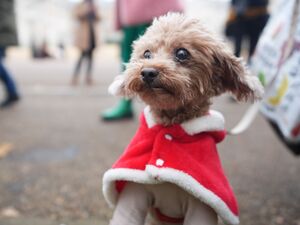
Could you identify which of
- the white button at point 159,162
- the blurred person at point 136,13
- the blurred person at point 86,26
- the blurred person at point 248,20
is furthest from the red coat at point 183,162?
the blurred person at point 86,26

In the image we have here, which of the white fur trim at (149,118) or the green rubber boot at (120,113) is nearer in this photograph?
the white fur trim at (149,118)

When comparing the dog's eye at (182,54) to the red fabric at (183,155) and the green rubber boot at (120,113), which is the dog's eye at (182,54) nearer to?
the red fabric at (183,155)

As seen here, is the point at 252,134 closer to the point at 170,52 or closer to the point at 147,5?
the point at 147,5

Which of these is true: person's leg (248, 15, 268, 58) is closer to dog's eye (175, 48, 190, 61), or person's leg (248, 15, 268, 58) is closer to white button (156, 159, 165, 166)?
dog's eye (175, 48, 190, 61)

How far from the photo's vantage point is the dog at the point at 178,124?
1771mm

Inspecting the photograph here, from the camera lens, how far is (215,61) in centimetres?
187

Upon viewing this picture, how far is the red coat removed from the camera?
70.1 inches

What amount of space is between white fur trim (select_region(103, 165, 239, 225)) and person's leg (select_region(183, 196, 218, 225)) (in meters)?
0.04

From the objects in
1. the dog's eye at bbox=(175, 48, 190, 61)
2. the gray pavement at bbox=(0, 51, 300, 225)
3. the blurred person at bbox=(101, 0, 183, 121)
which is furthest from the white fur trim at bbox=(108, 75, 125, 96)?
the blurred person at bbox=(101, 0, 183, 121)

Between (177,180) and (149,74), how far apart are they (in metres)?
0.43

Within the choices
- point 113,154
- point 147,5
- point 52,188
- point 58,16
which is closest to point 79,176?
point 52,188

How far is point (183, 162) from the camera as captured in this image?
181 centimetres

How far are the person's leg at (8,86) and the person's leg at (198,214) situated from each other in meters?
4.64

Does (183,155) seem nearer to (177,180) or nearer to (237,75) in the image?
(177,180)
